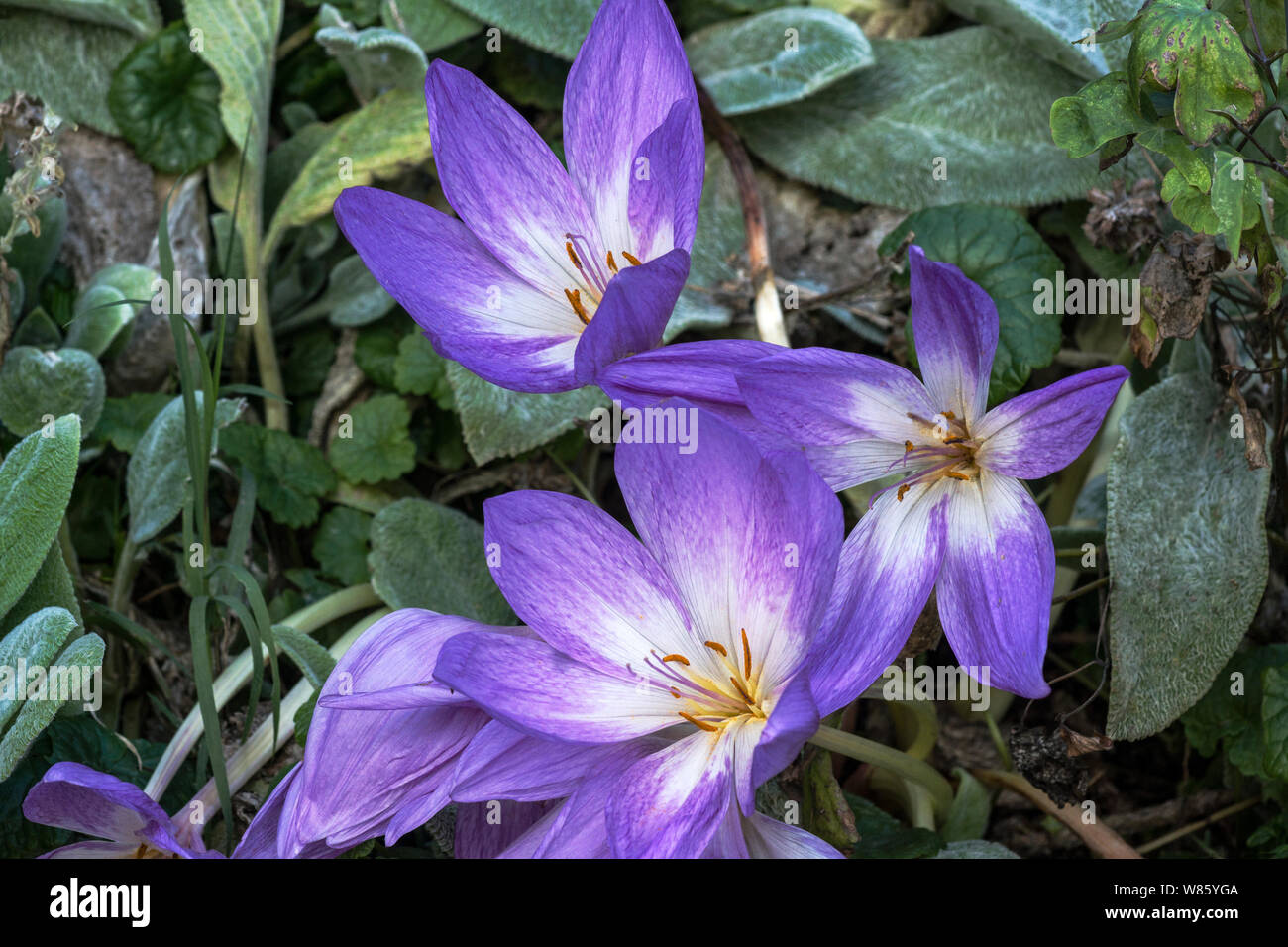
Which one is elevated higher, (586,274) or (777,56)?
(777,56)

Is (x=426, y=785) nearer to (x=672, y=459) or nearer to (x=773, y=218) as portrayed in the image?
(x=672, y=459)

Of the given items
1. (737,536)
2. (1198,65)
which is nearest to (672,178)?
(737,536)

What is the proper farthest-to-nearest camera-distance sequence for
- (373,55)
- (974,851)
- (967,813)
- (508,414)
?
(373,55), (508,414), (967,813), (974,851)

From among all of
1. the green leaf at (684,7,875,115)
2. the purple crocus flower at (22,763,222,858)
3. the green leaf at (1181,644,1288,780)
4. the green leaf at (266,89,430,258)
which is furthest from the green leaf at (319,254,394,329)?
the green leaf at (1181,644,1288,780)

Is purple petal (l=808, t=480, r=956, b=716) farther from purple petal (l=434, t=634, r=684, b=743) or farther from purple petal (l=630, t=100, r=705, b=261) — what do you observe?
purple petal (l=630, t=100, r=705, b=261)

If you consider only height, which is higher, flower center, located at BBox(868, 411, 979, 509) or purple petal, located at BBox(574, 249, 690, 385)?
purple petal, located at BBox(574, 249, 690, 385)

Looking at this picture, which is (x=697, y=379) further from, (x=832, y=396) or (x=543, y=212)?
(x=543, y=212)
